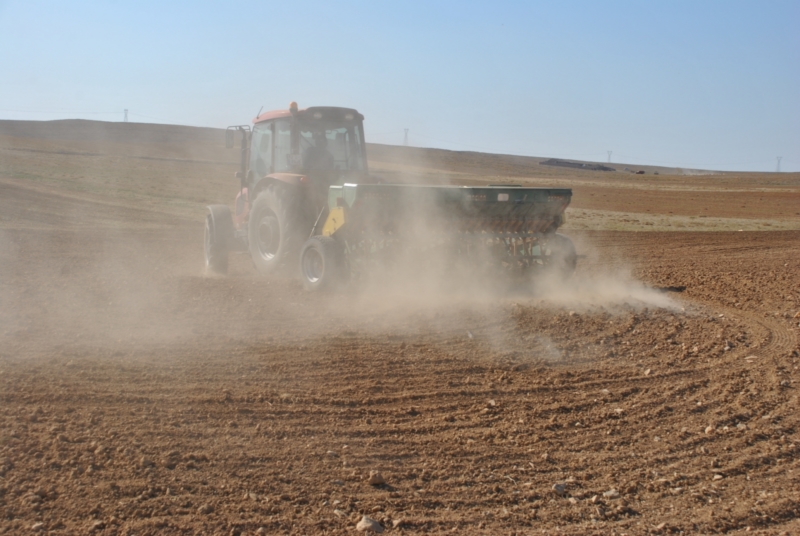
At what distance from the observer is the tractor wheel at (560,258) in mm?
9875

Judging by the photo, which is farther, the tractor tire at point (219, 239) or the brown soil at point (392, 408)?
the tractor tire at point (219, 239)

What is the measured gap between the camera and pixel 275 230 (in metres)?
10.2

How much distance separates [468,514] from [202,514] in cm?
134

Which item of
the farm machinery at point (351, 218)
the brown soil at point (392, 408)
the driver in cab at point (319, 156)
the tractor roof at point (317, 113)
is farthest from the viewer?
the driver in cab at point (319, 156)

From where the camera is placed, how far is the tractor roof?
992 cm

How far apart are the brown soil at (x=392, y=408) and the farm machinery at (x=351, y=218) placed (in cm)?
56

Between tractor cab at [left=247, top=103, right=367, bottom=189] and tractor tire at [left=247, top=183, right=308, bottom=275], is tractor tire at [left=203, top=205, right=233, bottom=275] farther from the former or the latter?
tractor cab at [left=247, top=103, right=367, bottom=189]

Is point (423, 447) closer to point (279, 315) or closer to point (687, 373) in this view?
point (687, 373)

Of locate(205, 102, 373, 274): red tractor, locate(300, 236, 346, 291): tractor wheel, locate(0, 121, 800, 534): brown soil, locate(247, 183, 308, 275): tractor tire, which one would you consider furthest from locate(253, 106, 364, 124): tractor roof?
locate(0, 121, 800, 534): brown soil

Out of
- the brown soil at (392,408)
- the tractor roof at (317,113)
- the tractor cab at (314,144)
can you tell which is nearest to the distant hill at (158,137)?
the tractor cab at (314,144)

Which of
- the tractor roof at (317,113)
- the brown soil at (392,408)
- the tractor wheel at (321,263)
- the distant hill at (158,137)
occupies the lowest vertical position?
the brown soil at (392,408)

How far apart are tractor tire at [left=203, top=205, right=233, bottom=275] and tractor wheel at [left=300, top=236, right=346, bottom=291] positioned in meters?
2.01

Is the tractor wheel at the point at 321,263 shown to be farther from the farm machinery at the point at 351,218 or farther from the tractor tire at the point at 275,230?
the tractor tire at the point at 275,230

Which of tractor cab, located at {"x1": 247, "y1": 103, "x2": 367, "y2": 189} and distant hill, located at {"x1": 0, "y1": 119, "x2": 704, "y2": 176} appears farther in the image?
distant hill, located at {"x1": 0, "y1": 119, "x2": 704, "y2": 176}
